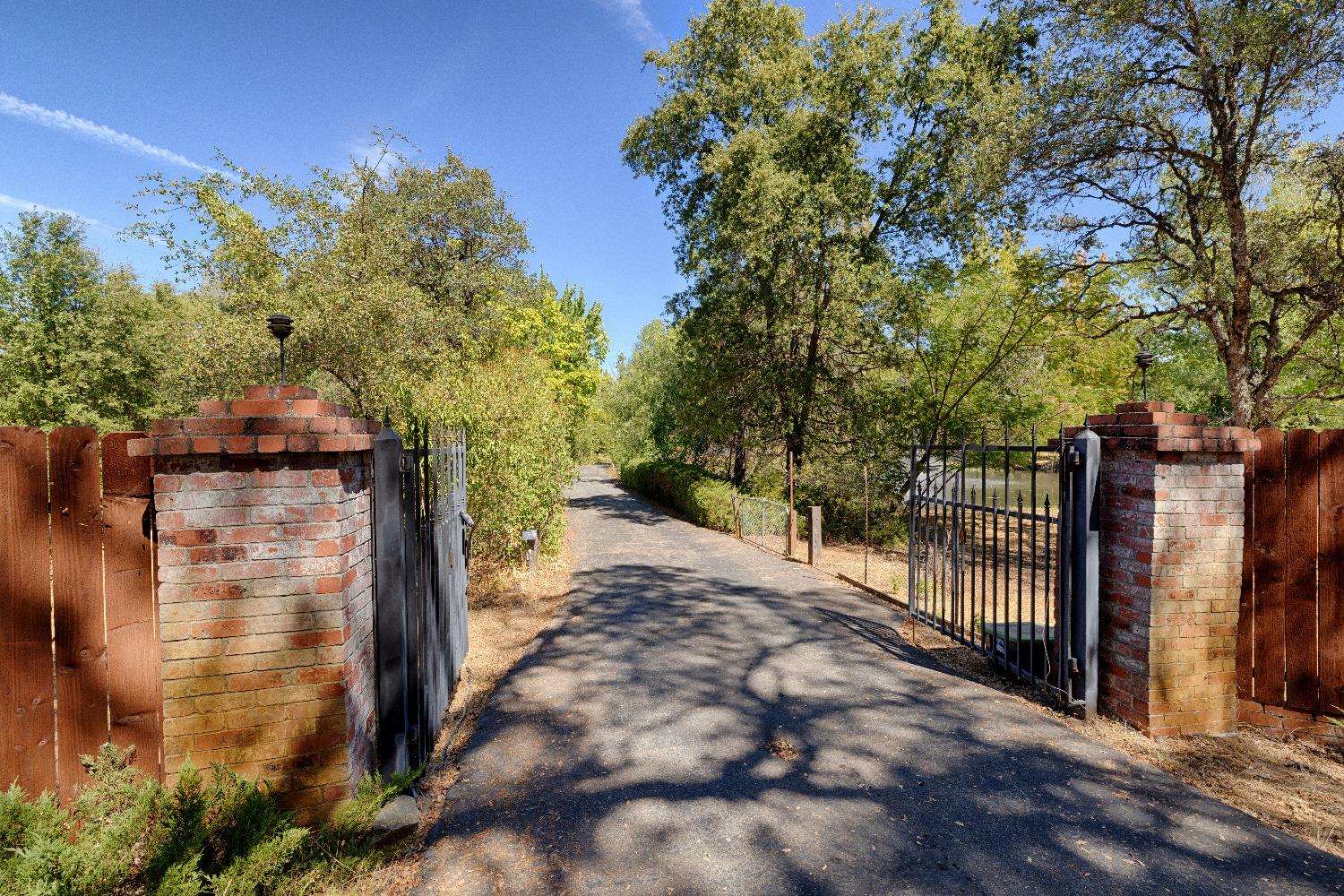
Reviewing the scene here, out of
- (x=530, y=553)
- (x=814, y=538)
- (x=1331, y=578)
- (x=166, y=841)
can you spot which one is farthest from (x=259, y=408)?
(x=814, y=538)

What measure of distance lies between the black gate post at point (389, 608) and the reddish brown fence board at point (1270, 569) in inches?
226

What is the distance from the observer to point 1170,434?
12.3ft

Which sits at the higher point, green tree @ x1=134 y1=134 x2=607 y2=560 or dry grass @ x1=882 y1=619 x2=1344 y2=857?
green tree @ x1=134 y1=134 x2=607 y2=560

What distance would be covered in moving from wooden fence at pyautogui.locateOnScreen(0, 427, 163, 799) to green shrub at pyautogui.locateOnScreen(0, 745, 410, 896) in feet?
0.59

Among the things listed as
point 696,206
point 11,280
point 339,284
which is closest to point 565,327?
point 696,206

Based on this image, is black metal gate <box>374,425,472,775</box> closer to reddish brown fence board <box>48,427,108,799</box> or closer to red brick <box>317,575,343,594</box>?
red brick <box>317,575,343,594</box>

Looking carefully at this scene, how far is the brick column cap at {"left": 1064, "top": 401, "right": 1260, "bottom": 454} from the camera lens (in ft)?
12.3

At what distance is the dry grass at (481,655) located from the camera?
274cm

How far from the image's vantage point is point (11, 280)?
20844 mm

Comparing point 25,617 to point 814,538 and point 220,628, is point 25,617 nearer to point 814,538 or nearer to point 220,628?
point 220,628

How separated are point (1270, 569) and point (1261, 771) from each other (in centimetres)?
135

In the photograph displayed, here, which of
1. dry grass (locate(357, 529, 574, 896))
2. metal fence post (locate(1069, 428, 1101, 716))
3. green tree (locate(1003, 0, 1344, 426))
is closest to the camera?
dry grass (locate(357, 529, 574, 896))

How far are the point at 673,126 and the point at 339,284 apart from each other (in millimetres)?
12548

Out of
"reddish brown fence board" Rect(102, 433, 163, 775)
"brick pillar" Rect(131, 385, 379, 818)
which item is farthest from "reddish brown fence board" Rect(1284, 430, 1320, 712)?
"reddish brown fence board" Rect(102, 433, 163, 775)
